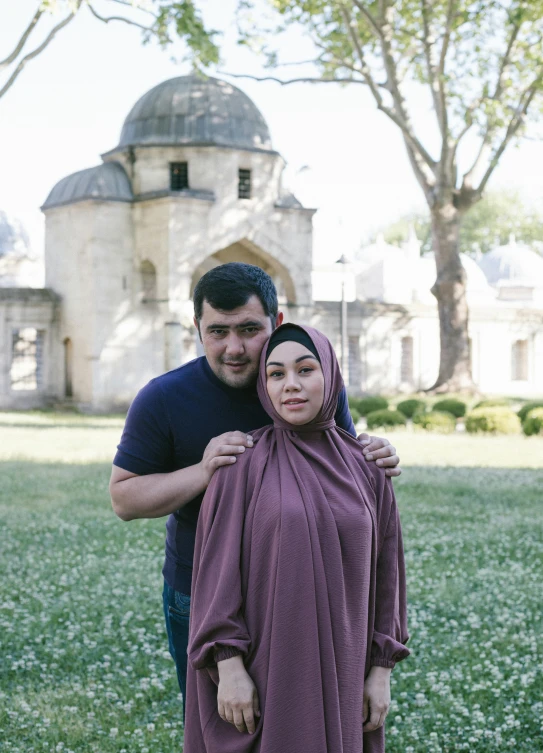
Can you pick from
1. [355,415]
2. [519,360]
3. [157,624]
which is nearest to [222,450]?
[157,624]

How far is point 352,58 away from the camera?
27.1m

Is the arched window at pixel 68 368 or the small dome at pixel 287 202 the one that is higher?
the small dome at pixel 287 202

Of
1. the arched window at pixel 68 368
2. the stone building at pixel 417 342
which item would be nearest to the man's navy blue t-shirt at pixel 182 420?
the stone building at pixel 417 342

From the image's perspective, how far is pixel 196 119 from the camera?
100 ft

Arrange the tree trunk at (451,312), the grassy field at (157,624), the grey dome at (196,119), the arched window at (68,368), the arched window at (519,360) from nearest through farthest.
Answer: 1. the grassy field at (157,624)
2. the tree trunk at (451,312)
3. the grey dome at (196,119)
4. the arched window at (68,368)
5. the arched window at (519,360)

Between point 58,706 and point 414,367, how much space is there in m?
33.5

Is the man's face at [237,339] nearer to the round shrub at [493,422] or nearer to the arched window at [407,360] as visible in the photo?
the round shrub at [493,422]

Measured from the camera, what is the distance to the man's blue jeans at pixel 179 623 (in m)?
3.35

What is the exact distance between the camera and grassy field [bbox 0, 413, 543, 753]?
5.18 m

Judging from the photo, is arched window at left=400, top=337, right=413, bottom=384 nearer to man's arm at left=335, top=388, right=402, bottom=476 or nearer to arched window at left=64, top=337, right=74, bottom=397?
arched window at left=64, top=337, right=74, bottom=397

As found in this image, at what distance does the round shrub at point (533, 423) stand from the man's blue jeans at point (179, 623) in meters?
19.1

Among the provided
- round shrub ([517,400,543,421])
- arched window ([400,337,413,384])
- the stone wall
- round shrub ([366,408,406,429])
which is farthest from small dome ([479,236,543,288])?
round shrub ([366,408,406,429])

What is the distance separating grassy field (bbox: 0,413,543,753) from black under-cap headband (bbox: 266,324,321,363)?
2820mm

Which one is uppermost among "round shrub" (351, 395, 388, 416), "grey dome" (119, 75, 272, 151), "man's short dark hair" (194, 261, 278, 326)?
"grey dome" (119, 75, 272, 151)
